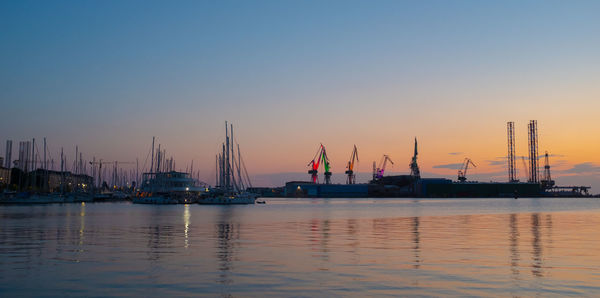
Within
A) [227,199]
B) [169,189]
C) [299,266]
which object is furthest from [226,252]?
[169,189]

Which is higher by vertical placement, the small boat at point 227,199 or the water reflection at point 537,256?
the small boat at point 227,199

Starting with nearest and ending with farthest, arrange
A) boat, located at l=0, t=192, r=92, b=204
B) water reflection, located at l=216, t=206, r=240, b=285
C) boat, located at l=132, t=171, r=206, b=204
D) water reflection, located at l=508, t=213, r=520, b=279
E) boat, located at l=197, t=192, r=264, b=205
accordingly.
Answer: water reflection, located at l=216, t=206, r=240, b=285, water reflection, located at l=508, t=213, r=520, b=279, boat, located at l=197, t=192, r=264, b=205, boat, located at l=0, t=192, r=92, b=204, boat, located at l=132, t=171, r=206, b=204

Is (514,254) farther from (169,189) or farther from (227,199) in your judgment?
(169,189)

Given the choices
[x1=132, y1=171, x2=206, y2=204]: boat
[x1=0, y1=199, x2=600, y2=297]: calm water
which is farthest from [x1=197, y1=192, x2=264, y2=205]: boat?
[x1=0, y1=199, x2=600, y2=297]: calm water

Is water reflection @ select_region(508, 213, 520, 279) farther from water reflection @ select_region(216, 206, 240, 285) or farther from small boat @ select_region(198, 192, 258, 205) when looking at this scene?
small boat @ select_region(198, 192, 258, 205)

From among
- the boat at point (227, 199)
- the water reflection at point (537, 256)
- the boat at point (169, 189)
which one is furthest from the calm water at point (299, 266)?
the boat at point (169, 189)

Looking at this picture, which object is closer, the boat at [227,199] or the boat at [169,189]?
the boat at [227,199]

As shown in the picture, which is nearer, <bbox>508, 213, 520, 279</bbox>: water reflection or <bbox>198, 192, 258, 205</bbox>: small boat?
<bbox>508, 213, 520, 279</bbox>: water reflection

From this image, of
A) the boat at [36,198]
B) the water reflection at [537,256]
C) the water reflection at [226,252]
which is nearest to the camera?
the water reflection at [226,252]

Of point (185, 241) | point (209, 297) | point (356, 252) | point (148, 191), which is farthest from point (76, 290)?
point (148, 191)

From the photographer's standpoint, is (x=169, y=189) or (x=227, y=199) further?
(x=169, y=189)

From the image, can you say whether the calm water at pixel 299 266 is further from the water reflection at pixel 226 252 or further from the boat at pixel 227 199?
the boat at pixel 227 199

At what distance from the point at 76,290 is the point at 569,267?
18594 mm

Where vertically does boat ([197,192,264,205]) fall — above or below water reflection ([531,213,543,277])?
above
